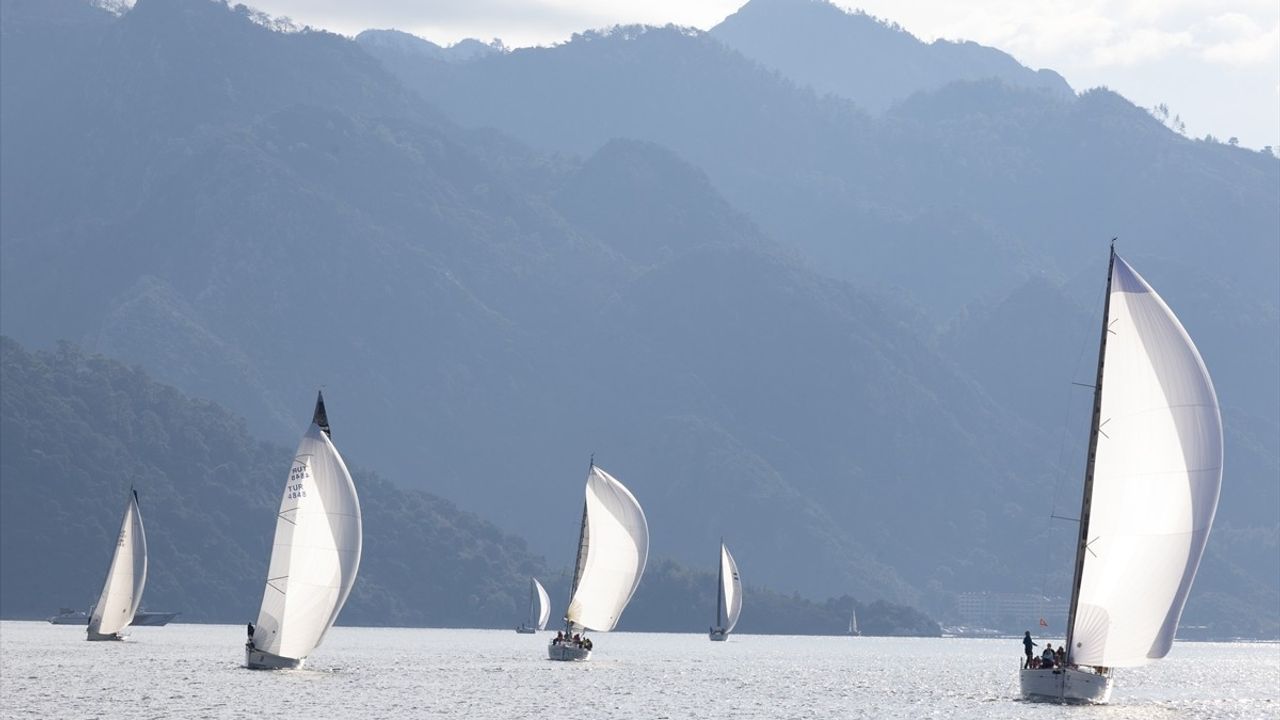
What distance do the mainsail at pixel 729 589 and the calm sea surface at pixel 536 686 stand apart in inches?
1415

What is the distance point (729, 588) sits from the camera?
187750 millimetres

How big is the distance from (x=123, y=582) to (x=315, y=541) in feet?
175

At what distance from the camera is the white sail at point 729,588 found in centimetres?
18612

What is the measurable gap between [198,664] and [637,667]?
25236 mm

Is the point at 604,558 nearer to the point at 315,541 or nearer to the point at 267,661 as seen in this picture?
the point at 267,661

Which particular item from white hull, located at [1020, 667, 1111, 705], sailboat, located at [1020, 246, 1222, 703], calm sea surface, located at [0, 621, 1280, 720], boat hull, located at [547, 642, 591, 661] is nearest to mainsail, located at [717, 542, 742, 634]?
calm sea surface, located at [0, 621, 1280, 720]

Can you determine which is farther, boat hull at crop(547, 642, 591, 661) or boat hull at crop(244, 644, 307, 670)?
boat hull at crop(547, 642, 591, 661)

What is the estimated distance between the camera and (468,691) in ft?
299

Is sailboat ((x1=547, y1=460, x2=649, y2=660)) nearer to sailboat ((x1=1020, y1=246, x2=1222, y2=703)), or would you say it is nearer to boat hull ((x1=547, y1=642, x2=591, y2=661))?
boat hull ((x1=547, y1=642, x2=591, y2=661))

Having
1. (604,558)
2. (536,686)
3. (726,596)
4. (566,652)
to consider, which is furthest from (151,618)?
(536,686)

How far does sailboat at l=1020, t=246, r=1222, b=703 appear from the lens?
6538 cm

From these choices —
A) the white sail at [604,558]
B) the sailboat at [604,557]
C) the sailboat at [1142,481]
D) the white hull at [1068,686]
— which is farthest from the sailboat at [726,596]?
the sailboat at [1142,481]

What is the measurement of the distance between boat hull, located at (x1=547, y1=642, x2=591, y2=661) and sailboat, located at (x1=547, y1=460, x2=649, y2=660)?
185cm

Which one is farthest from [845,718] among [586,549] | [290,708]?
[586,549]
